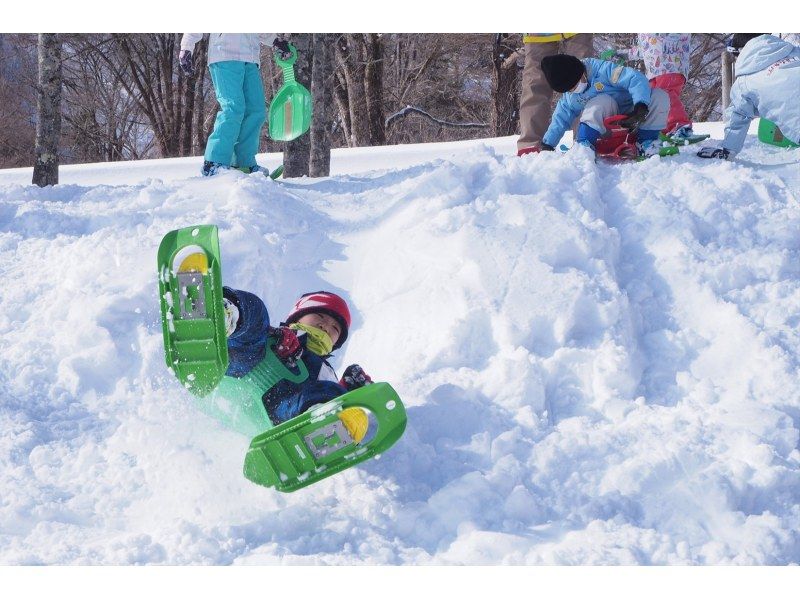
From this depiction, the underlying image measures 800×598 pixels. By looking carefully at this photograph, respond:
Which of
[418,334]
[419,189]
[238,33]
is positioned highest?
[238,33]

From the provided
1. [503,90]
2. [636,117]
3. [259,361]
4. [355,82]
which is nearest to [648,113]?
[636,117]

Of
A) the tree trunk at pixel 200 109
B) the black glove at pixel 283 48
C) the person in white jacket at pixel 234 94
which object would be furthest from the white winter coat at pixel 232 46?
the tree trunk at pixel 200 109

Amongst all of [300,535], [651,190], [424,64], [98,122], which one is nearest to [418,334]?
[300,535]

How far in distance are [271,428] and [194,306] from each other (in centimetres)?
49

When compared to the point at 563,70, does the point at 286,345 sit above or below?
below

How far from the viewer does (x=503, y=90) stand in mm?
15867

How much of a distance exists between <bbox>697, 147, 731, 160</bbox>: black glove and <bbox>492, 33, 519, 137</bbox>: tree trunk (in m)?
10.7

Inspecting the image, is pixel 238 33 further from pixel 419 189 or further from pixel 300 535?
pixel 300 535

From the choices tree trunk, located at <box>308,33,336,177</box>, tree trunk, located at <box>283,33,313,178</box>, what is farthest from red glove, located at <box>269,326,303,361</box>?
tree trunk, located at <box>308,33,336,177</box>

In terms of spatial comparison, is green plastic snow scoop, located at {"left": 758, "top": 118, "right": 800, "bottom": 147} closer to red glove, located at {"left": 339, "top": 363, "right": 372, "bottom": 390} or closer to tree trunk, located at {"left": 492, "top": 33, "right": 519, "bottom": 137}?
red glove, located at {"left": 339, "top": 363, "right": 372, "bottom": 390}

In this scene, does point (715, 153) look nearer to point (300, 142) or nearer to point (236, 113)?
point (236, 113)

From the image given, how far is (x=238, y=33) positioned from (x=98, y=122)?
1676 centimetres

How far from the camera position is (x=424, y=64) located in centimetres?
1797

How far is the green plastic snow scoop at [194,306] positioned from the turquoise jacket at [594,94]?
3.03 m
